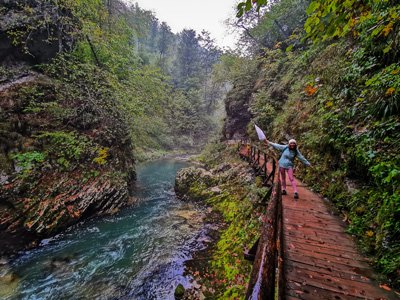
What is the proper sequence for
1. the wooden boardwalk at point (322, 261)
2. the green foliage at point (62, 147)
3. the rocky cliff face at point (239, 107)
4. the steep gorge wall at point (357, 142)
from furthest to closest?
the rocky cliff face at point (239, 107) → the green foliage at point (62, 147) → the steep gorge wall at point (357, 142) → the wooden boardwalk at point (322, 261)

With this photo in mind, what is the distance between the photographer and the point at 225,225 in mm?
10328

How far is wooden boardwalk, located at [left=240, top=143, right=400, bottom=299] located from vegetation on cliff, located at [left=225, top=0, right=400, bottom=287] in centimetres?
32

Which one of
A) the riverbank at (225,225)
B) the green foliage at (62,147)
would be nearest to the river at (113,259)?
the riverbank at (225,225)

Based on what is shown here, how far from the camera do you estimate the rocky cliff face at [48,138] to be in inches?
363

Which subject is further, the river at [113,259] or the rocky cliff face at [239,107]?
the rocky cliff face at [239,107]

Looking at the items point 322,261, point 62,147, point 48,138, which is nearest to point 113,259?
point 62,147

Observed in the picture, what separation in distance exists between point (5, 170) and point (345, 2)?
40.7 feet

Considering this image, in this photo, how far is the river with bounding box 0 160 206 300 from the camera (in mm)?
6854

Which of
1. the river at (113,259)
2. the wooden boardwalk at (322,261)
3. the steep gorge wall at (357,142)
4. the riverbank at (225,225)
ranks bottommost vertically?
the river at (113,259)

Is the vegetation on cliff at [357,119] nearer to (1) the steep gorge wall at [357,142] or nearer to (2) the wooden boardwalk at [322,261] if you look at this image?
(1) the steep gorge wall at [357,142]

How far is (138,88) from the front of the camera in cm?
1608

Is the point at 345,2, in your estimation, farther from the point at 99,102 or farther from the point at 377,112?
the point at 99,102

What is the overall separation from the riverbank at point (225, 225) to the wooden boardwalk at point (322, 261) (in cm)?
271

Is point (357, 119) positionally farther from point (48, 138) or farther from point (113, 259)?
point (48, 138)
